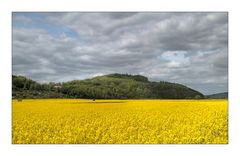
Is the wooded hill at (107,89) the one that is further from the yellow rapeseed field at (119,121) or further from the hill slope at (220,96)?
the hill slope at (220,96)

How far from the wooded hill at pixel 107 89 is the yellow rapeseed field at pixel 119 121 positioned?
154mm

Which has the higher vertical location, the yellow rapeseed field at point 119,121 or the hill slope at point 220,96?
the hill slope at point 220,96

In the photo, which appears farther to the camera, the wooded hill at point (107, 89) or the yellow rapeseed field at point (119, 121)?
the wooded hill at point (107, 89)

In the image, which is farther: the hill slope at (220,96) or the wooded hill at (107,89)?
the wooded hill at (107,89)

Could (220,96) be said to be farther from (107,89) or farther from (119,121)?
(107,89)

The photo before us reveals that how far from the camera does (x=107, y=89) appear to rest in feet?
41.9

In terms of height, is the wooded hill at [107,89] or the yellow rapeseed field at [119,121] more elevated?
the wooded hill at [107,89]

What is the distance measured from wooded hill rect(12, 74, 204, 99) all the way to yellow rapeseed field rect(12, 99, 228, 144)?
0.15 meters

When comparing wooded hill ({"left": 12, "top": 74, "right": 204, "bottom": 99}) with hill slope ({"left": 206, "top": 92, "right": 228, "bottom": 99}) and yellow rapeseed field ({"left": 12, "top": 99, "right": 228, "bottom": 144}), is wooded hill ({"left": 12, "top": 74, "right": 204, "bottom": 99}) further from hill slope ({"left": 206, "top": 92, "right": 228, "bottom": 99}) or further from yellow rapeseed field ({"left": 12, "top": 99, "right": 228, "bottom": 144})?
hill slope ({"left": 206, "top": 92, "right": 228, "bottom": 99})

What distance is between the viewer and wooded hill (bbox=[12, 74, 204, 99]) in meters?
12.3

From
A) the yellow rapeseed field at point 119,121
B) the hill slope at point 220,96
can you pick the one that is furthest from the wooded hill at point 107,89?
the hill slope at point 220,96

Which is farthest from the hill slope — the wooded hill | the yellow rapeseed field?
the wooded hill

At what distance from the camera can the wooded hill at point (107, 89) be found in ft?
40.4
